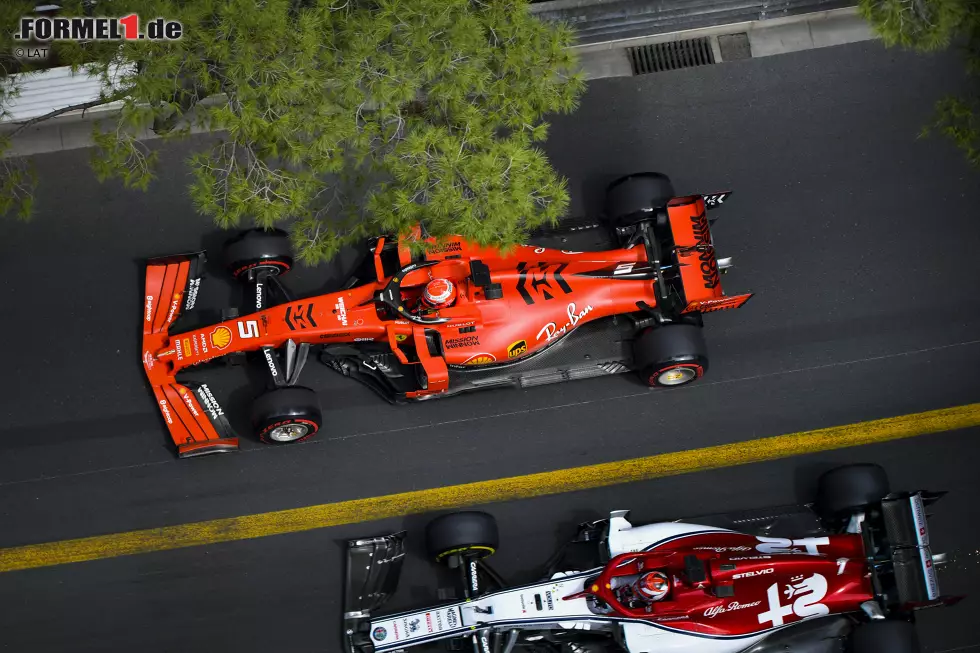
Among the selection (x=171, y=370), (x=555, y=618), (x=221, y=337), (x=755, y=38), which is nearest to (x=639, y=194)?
(x=755, y=38)

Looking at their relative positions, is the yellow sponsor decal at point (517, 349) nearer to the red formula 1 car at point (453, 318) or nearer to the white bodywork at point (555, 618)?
the red formula 1 car at point (453, 318)

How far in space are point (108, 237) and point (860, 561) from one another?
9.08 meters

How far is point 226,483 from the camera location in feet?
35.0

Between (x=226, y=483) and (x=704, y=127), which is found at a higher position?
(x=704, y=127)

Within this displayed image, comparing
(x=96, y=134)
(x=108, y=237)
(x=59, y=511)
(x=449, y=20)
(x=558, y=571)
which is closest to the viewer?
(x=449, y=20)

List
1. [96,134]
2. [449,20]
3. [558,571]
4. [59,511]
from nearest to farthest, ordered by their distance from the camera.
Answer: [449,20] → [96,134] → [558,571] → [59,511]

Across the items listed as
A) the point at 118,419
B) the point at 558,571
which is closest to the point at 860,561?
the point at 558,571

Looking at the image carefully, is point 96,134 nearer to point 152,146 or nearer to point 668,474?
point 152,146

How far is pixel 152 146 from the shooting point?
11.6 meters

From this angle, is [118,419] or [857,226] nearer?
[118,419]

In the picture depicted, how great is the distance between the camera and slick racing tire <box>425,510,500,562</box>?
975cm

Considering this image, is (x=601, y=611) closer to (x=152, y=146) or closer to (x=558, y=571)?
(x=558, y=571)

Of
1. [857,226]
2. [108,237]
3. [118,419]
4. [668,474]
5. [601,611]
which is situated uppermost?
[108,237]

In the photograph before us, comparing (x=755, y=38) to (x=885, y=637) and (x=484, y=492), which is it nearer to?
(x=484, y=492)
